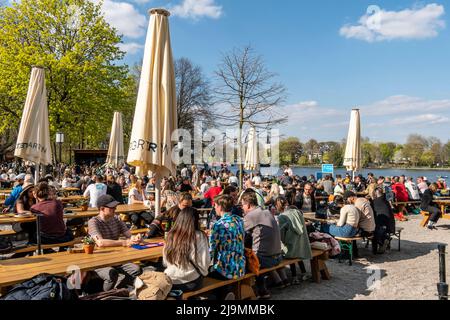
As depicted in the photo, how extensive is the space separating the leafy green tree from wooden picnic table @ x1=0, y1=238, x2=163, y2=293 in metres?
18.0

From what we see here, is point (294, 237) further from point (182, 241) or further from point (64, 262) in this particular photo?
point (64, 262)

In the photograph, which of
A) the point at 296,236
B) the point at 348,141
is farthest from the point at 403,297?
the point at 348,141

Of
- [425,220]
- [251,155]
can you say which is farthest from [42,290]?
[251,155]

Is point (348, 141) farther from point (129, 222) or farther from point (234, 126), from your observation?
point (129, 222)

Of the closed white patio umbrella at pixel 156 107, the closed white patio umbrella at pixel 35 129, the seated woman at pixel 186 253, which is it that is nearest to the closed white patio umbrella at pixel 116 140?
the closed white patio umbrella at pixel 35 129

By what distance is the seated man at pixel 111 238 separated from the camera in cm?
418

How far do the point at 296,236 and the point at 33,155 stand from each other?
6596 millimetres

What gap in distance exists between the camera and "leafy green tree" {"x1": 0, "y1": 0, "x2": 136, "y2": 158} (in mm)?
20547

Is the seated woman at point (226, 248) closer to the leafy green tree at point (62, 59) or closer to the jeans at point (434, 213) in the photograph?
the jeans at point (434, 213)

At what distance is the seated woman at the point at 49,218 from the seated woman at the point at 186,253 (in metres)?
2.59

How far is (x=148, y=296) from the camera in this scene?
11.7 ft

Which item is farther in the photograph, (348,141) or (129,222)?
(348,141)

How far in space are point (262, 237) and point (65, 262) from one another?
2616 millimetres
